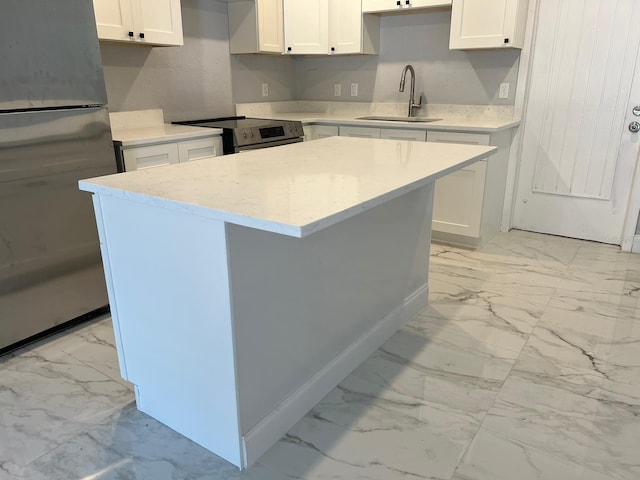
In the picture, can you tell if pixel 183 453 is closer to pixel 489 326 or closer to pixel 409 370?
pixel 409 370

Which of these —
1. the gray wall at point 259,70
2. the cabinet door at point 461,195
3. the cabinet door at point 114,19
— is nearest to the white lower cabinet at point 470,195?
the cabinet door at point 461,195

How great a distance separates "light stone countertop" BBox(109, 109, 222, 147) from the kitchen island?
999 millimetres

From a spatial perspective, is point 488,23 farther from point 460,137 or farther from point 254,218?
point 254,218

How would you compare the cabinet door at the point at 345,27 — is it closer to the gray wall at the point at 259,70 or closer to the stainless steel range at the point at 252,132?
the gray wall at the point at 259,70

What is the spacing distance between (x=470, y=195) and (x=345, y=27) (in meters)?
1.81

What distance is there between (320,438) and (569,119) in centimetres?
315

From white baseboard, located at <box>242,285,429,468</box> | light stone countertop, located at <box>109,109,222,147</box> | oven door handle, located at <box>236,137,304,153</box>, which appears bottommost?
white baseboard, located at <box>242,285,429,468</box>

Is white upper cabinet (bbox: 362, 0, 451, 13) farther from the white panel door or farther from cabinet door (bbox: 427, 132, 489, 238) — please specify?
cabinet door (bbox: 427, 132, 489, 238)

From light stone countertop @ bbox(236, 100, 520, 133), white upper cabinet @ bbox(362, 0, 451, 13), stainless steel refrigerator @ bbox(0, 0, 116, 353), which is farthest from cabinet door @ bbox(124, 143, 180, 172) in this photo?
white upper cabinet @ bbox(362, 0, 451, 13)

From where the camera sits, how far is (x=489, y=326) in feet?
8.39

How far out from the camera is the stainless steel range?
11.0ft

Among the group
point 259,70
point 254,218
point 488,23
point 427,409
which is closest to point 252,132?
point 259,70

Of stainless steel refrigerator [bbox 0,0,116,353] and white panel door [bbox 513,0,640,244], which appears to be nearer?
stainless steel refrigerator [bbox 0,0,116,353]

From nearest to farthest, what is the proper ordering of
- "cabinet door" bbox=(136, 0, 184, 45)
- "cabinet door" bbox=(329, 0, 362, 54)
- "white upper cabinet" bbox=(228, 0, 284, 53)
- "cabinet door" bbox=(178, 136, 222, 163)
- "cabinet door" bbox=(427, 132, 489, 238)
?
"cabinet door" bbox=(136, 0, 184, 45)
"cabinet door" bbox=(178, 136, 222, 163)
"cabinet door" bbox=(427, 132, 489, 238)
"white upper cabinet" bbox=(228, 0, 284, 53)
"cabinet door" bbox=(329, 0, 362, 54)
